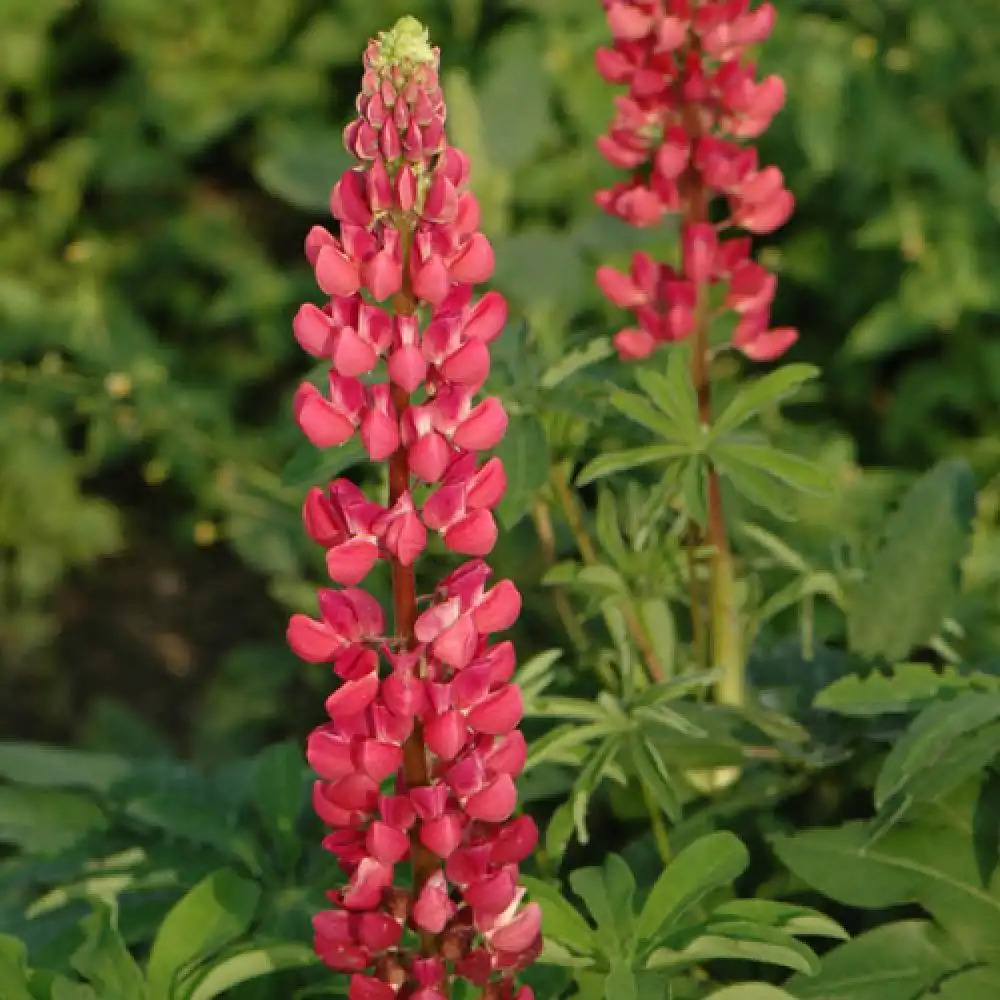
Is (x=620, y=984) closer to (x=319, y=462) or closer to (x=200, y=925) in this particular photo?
(x=200, y=925)

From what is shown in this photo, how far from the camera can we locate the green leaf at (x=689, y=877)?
4.47ft

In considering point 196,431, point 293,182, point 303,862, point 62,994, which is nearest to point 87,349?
point 196,431

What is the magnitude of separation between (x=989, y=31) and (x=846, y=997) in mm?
1865

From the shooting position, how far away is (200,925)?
142 cm

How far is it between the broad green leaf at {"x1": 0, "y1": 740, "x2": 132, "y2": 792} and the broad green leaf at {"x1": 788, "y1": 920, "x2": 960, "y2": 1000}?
81 centimetres

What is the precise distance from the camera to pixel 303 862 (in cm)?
171

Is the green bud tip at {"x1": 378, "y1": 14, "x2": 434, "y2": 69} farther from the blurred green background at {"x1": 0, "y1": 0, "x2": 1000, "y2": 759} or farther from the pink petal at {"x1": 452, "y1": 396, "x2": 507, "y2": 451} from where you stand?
the blurred green background at {"x1": 0, "y1": 0, "x2": 1000, "y2": 759}

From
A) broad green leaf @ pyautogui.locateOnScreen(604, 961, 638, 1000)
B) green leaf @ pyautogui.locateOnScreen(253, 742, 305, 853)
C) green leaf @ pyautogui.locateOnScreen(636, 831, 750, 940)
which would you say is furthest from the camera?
green leaf @ pyautogui.locateOnScreen(253, 742, 305, 853)

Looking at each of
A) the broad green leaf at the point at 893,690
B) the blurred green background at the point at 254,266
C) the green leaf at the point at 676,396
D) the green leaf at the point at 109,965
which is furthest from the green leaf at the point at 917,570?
the green leaf at the point at 109,965

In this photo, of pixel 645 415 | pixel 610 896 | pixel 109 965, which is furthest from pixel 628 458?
pixel 109 965

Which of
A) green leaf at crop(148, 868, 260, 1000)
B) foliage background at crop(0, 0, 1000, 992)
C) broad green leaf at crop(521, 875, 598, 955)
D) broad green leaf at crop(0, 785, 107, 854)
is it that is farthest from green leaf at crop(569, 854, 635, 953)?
foliage background at crop(0, 0, 1000, 992)

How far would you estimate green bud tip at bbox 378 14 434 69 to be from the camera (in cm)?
111

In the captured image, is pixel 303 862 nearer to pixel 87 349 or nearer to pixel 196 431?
pixel 196 431

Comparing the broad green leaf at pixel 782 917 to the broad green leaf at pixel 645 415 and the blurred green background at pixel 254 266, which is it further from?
the blurred green background at pixel 254 266
